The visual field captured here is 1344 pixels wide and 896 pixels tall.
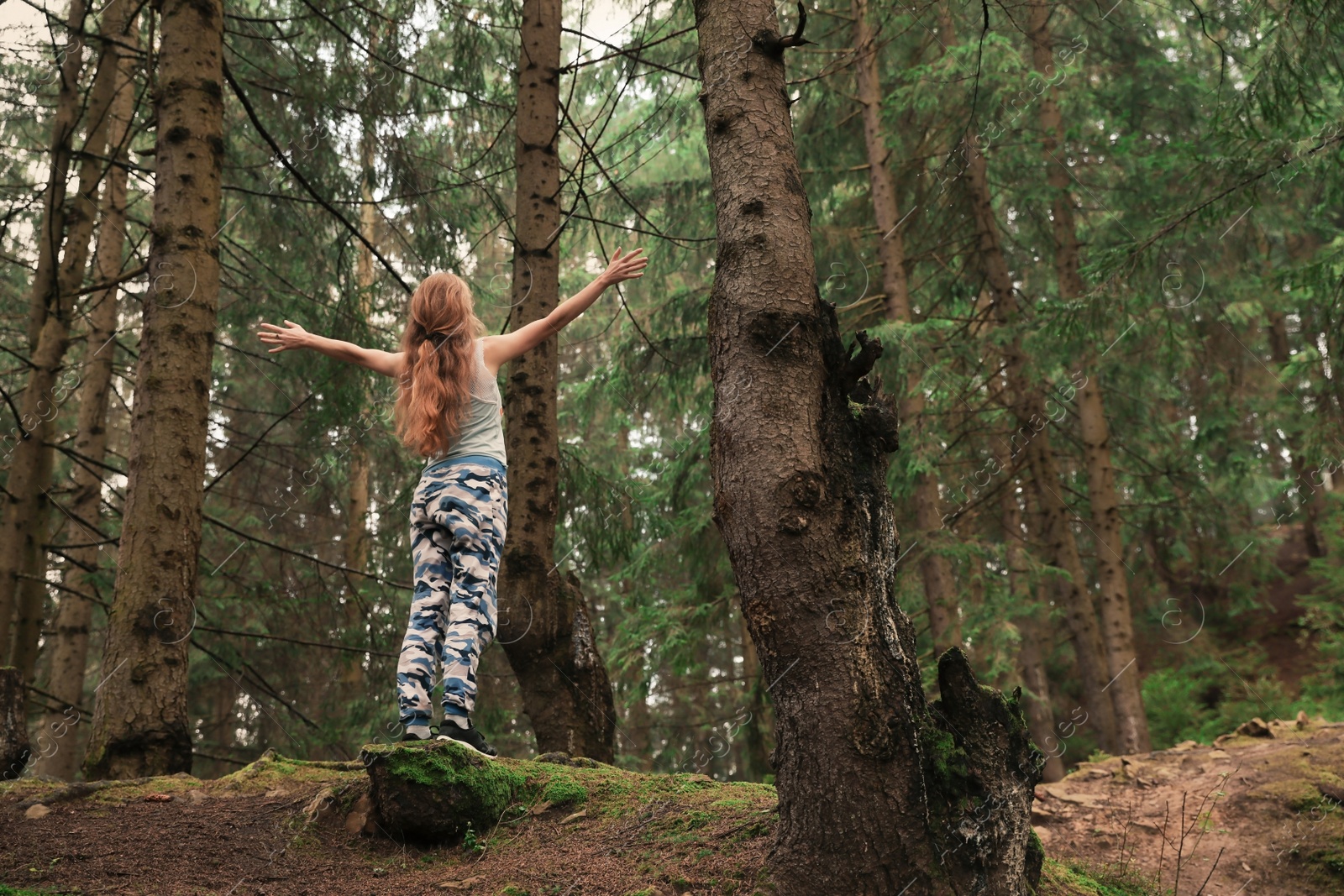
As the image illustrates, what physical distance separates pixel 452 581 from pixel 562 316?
123 cm

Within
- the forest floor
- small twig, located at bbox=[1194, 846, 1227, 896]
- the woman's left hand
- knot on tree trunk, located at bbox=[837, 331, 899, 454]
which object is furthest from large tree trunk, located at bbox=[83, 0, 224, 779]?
small twig, located at bbox=[1194, 846, 1227, 896]

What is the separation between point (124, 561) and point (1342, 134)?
24.2 feet

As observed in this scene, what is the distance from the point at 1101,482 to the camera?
10570 mm

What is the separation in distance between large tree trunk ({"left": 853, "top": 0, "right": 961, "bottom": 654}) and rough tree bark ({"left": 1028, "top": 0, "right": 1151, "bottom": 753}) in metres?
1.70

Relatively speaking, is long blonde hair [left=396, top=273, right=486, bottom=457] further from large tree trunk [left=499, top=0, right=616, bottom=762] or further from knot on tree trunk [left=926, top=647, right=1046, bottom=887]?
knot on tree trunk [left=926, top=647, right=1046, bottom=887]

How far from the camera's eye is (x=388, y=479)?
1244 centimetres

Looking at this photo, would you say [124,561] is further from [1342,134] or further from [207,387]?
[1342,134]

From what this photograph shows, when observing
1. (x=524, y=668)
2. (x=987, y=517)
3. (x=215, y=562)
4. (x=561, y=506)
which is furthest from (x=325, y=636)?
(x=987, y=517)

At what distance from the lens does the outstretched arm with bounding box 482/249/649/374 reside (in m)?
3.78

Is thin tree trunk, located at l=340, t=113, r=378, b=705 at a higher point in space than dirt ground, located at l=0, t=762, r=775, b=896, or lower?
higher

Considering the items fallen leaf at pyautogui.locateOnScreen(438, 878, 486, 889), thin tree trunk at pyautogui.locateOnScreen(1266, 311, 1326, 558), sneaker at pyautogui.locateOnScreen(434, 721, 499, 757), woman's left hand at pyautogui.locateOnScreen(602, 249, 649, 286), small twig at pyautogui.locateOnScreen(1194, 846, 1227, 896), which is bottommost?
small twig at pyautogui.locateOnScreen(1194, 846, 1227, 896)

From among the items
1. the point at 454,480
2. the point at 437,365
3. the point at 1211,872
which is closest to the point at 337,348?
the point at 437,365

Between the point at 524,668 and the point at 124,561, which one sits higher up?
the point at 124,561

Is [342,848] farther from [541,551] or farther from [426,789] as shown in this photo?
[541,551]
